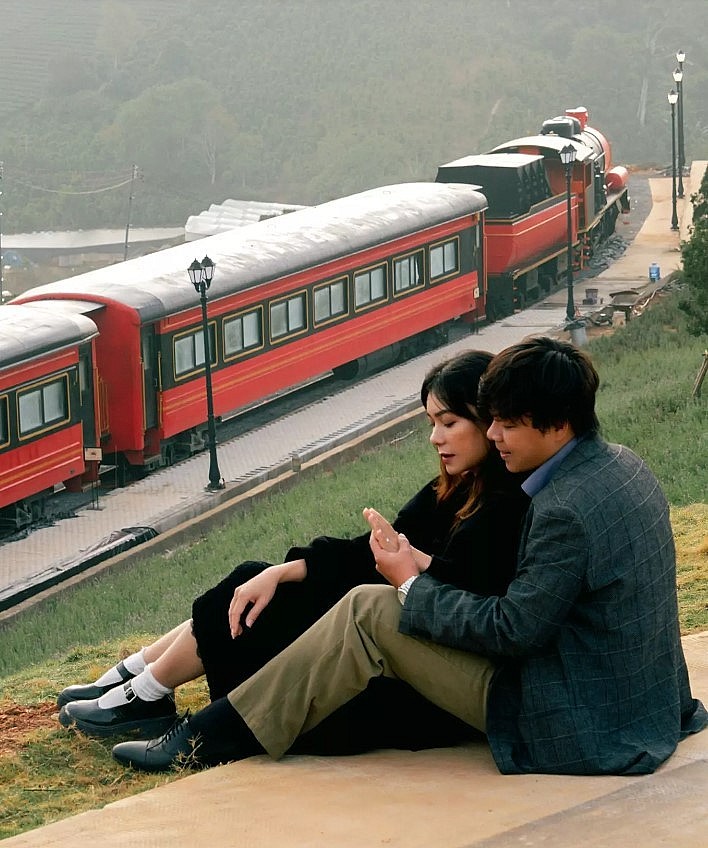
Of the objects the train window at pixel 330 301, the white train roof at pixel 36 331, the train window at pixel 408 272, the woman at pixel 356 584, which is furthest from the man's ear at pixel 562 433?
the train window at pixel 408 272

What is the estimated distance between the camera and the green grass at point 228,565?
5.10 m

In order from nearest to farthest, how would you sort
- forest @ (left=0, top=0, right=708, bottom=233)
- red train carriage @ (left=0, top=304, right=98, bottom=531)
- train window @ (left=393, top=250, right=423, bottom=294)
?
red train carriage @ (left=0, top=304, right=98, bottom=531) → train window @ (left=393, top=250, right=423, bottom=294) → forest @ (left=0, top=0, right=708, bottom=233)

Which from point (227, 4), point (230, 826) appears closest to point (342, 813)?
point (230, 826)

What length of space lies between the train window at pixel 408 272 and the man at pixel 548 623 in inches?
753

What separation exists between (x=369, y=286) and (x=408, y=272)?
131 centimetres

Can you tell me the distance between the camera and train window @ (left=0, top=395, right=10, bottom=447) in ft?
50.7

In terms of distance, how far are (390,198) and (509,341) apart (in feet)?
9.91

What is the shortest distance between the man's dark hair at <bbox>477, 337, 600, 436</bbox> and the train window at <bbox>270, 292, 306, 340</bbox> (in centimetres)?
1616

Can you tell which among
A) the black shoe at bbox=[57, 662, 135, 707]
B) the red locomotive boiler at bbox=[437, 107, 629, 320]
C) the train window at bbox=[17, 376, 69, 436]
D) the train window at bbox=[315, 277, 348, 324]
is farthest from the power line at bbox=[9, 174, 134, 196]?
the black shoe at bbox=[57, 662, 135, 707]

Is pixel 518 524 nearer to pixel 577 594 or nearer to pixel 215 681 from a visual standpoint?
pixel 577 594

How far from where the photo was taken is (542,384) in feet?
13.8

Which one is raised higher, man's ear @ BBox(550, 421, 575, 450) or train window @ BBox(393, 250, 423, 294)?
man's ear @ BBox(550, 421, 575, 450)

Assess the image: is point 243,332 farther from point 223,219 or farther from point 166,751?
point 223,219

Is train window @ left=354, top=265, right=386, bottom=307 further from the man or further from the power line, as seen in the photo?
the power line
